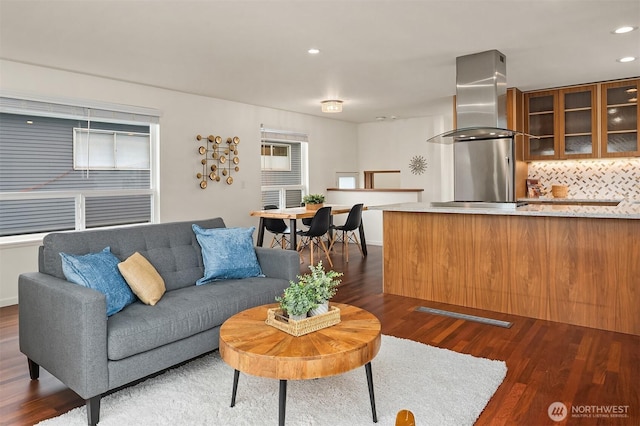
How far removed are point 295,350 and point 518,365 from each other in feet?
5.49

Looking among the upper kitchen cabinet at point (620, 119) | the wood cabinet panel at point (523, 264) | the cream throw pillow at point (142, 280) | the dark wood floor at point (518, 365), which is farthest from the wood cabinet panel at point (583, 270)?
the cream throw pillow at point (142, 280)

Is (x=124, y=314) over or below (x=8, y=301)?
over

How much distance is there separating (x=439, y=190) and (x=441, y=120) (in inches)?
50.7

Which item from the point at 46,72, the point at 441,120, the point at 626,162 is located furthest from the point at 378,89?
the point at 46,72

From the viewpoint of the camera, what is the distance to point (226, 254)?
3240mm

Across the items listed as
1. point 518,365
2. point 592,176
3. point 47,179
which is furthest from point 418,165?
point 47,179

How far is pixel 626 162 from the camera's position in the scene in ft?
18.6

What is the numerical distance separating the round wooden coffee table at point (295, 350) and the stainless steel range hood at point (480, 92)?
2.84 meters

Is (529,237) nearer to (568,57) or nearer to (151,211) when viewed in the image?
(568,57)

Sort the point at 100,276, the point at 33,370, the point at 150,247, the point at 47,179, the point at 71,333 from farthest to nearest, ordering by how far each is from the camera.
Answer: the point at 47,179
the point at 150,247
the point at 33,370
the point at 100,276
the point at 71,333

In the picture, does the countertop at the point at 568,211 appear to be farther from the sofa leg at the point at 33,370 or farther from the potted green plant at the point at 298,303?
the sofa leg at the point at 33,370

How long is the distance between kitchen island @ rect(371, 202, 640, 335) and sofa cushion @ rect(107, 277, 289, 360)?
5.71 ft

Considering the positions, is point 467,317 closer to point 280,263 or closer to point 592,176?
point 280,263

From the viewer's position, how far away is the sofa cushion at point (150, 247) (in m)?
2.68
